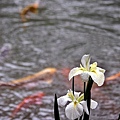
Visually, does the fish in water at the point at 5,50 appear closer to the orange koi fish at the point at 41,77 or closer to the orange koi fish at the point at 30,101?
the orange koi fish at the point at 41,77

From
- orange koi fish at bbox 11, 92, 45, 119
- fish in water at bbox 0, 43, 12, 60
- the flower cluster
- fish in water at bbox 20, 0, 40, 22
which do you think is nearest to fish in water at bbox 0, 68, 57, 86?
orange koi fish at bbox 11, 92, 45, 119

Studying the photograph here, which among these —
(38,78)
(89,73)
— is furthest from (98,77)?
(38,78)

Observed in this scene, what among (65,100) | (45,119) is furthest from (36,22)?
(65,100)

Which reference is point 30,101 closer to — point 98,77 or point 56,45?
point 56,45

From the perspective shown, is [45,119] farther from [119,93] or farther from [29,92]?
[119,93]

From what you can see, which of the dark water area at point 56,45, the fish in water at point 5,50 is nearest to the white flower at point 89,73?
the dark water area at point 56,45

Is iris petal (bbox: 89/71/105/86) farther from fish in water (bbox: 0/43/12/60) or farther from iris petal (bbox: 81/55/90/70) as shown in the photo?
fish in water (bbox: 0/43/12/60)
